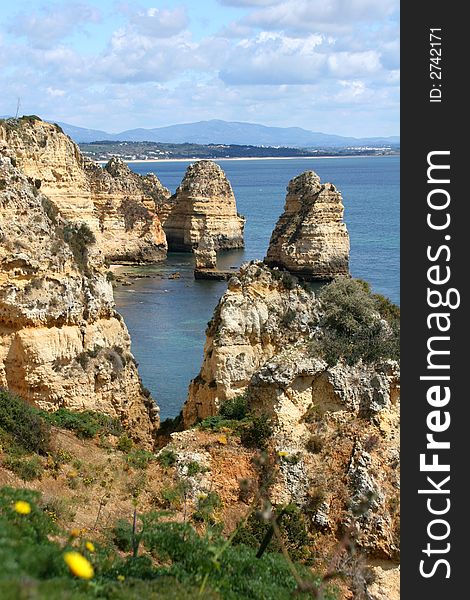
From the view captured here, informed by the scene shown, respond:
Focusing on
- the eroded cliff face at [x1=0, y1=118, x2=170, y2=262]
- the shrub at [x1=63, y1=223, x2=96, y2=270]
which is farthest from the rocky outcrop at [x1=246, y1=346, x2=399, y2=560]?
the eroded cliff face at [x1=0, y1=118, x2=170, y2=262]

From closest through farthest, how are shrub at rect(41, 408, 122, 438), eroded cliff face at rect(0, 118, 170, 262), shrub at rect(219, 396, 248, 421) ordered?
shrub at rect(219, 396, 248, 421), shrub at rect(41, 408, 122, 438), eroded cliff face at rect(0, 118, 170, 262)

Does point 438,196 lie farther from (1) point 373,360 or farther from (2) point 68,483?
(2) point 68,483

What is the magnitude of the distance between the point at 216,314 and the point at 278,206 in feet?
379

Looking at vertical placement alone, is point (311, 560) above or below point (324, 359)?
below

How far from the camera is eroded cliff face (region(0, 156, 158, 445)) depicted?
21500mm

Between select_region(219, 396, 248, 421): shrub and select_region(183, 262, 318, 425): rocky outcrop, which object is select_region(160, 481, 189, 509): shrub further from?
select_region(183, 262, 318, 425): rocky outcrop

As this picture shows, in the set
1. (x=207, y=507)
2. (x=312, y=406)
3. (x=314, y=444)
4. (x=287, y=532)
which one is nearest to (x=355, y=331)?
(x=312, y=406)

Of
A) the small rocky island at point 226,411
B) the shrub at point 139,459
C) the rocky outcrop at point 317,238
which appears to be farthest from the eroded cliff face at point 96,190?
the shrub at point 139,459

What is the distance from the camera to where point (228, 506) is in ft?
56.6

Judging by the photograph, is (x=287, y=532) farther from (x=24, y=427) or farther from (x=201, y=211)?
(x=201, y=211)

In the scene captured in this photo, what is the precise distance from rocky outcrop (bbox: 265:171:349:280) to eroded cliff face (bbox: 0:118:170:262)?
579 inches

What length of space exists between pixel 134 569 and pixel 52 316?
1296cm

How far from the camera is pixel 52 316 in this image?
21734 millimetres

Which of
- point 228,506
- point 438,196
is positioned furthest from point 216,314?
point 438,196
